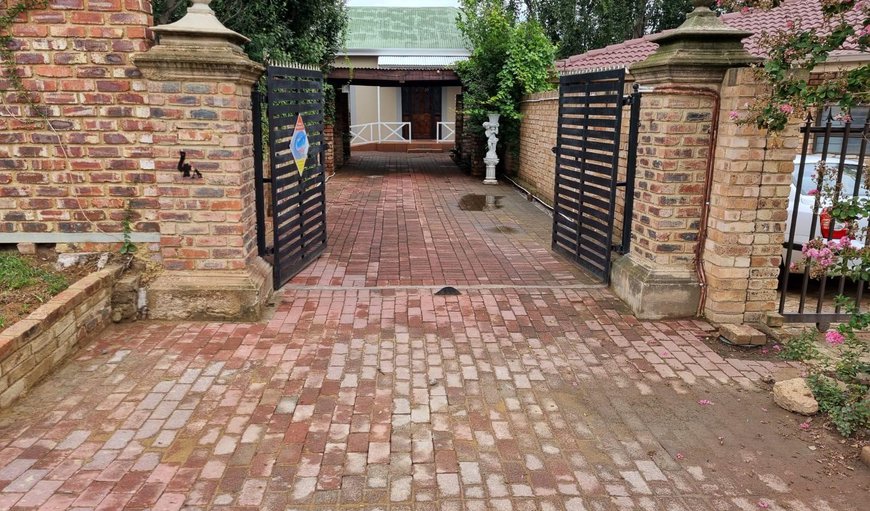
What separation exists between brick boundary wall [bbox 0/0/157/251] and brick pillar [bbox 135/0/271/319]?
18cm

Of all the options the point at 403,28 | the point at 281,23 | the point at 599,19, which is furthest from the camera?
the point at 599,19

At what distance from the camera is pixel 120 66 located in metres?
4.39

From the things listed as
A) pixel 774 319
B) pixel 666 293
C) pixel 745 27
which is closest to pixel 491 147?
pixel 745 27

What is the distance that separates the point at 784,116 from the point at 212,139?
3774 millimetres

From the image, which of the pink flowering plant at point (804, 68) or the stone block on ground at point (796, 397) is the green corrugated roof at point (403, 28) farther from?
the stone block on ground at point (796, 397)

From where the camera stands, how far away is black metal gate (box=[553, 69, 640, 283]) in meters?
5.39

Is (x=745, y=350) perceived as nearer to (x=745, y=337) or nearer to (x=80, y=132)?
(x=745, y=337)

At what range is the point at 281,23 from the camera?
8477 mm

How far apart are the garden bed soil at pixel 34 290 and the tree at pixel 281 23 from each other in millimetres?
3087

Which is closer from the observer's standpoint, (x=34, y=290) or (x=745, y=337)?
(x=34, y=290)

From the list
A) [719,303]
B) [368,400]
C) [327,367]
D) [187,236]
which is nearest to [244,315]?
[187,236]

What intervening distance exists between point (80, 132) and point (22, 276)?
42.9 inches

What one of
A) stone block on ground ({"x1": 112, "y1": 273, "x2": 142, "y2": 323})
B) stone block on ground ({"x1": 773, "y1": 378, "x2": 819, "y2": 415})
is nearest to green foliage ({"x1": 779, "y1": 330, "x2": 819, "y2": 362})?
stone block on ground ({"x1": 773, "y1": 378, "x2": 819, "y2": 415})

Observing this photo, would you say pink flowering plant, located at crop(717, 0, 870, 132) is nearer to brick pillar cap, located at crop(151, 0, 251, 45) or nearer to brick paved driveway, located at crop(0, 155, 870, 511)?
brick paved driveway, located at crop(0, 155, 870, 511)
